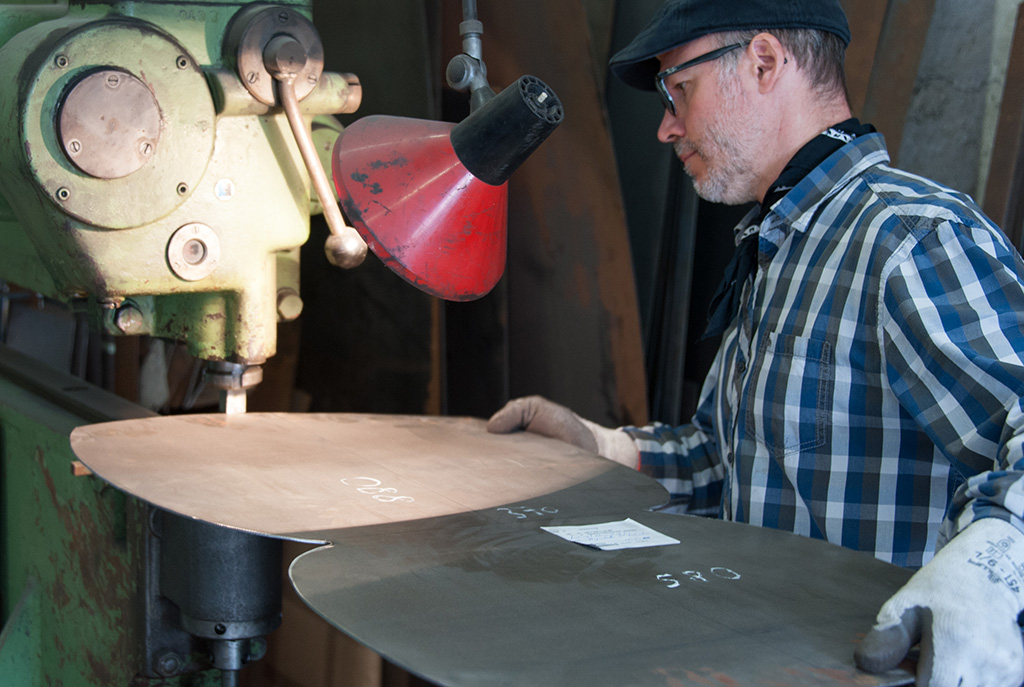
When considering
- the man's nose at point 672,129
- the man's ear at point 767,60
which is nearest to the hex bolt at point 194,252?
the man's nose at point 672,129

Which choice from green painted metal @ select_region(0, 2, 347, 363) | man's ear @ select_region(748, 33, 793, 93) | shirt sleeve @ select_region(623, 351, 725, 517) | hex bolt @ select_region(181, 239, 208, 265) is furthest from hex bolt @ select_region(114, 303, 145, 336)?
man's ear @ select_region(748, 33, 793, 93)

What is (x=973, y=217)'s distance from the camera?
111cm

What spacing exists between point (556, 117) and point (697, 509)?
821 millimetres

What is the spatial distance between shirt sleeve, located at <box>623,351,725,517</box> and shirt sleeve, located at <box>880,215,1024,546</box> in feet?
1.60

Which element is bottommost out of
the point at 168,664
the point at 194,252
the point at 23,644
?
the point at 23,644

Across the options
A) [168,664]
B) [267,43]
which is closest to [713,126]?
[267,43]

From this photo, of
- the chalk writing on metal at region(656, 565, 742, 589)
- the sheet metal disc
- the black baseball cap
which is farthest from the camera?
the black baseball cap

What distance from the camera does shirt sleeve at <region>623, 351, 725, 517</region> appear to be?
5.10 ft

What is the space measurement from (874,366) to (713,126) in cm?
44

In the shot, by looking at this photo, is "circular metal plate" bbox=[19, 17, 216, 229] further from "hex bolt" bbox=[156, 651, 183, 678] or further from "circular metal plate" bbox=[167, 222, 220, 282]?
"hex bolt" bbox=[156, 651, 183, 678]

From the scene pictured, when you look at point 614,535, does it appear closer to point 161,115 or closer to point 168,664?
point 168,664

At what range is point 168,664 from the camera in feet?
4.02

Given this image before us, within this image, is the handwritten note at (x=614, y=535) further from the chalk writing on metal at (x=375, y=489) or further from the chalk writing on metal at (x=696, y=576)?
the chalk writing on metal at (x=375, y=489)

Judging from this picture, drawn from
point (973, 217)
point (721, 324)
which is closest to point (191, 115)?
point (721, 324)
